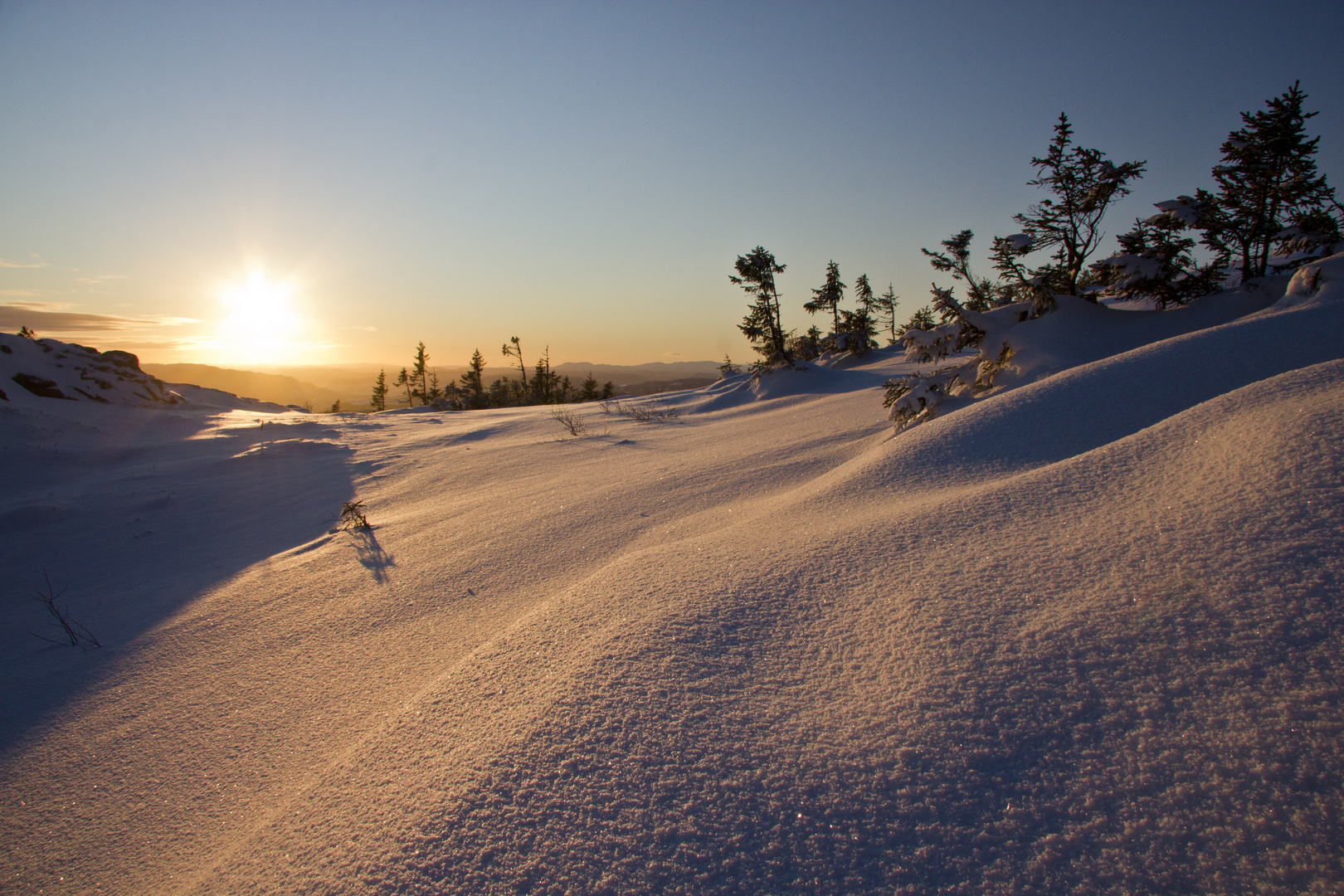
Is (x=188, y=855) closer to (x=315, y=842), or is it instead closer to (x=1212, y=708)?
(x=315, y=842)

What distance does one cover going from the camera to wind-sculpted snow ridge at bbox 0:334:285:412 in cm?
808

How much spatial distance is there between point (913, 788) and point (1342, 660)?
1.02 meters

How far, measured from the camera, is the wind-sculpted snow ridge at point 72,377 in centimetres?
808

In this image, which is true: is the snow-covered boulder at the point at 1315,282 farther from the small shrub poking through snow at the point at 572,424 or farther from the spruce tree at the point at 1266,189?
the small shrub poking through snow at the point at 572,424

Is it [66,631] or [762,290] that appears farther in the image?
[762,290]

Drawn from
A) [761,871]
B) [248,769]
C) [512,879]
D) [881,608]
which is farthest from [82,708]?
[881,608]

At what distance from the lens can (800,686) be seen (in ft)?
4.85

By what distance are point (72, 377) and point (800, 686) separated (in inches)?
528

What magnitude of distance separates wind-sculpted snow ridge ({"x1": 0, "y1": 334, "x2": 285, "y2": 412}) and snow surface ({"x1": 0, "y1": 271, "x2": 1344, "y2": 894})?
26.1ft

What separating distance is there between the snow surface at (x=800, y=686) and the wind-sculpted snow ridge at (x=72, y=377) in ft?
26.1

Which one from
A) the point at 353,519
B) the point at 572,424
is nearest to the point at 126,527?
the point at 353,519

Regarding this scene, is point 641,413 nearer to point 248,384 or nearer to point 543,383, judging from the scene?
point 543,383

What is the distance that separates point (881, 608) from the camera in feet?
5.68

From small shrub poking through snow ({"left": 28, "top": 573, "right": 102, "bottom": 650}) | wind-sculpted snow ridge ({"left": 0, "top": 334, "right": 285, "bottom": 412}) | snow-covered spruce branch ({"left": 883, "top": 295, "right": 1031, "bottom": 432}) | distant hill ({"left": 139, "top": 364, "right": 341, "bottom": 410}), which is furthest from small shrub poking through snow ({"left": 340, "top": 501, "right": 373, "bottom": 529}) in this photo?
distant hill ({"left": 139, "top": 364, "right": 341, "bottom": 410})
